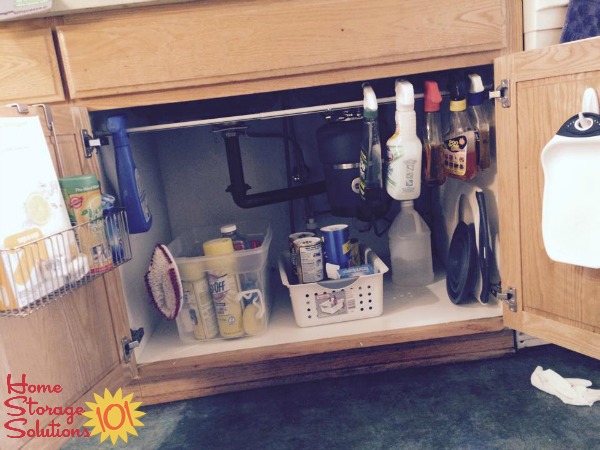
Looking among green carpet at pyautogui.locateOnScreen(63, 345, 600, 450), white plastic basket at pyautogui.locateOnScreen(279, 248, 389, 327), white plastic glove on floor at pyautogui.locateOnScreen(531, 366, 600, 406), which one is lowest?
green carpet at pyautogui.locateOnScreen(63, 345, 600, 450)

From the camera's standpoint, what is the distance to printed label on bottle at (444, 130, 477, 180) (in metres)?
1.08

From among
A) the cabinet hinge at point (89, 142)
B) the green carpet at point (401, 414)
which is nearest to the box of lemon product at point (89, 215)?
the cabinet hinge at point (89, 142)

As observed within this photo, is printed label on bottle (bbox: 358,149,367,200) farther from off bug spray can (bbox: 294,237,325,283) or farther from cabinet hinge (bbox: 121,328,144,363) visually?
cabinet hinge (bbox: 121,328,144,363)

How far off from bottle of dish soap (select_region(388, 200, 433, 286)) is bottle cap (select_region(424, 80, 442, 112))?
352mm

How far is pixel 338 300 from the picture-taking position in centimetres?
123

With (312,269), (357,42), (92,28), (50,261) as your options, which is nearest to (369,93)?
Result: (357,42)

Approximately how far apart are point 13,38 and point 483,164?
1.02 m

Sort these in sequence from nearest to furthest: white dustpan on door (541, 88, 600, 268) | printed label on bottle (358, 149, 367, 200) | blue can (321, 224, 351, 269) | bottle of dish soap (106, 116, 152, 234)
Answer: white dustpan on door (541, 88, 600, 268) → bottle of dish soap (106, 116, 152, 234) → printed label on bottle (358, 149, 367, 200) → blue can (321, 224, 351, 269)

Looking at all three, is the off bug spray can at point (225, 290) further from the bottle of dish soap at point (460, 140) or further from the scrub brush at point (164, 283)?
the bottle of dish soap at point (460, 140)

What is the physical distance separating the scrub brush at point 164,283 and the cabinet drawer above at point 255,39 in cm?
36

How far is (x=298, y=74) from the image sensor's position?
1.03 meters

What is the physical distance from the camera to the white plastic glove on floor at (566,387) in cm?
101

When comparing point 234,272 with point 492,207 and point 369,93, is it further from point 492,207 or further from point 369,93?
point 492,207
